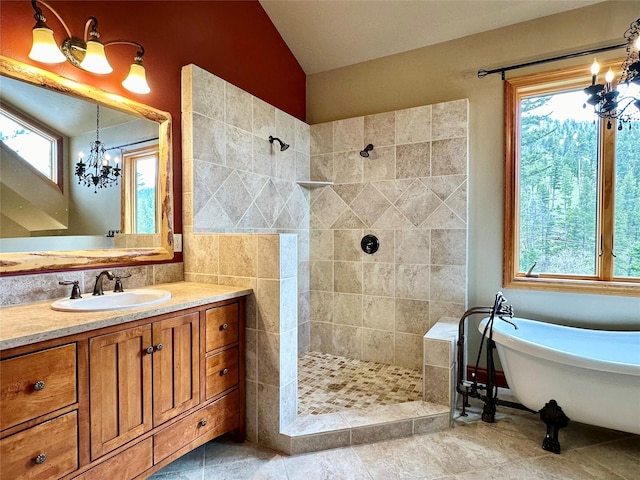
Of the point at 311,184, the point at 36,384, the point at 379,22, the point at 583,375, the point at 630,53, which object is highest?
the point at 379,22

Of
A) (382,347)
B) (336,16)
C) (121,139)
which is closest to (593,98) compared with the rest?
(336,16)

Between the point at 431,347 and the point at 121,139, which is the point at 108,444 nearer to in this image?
the point at 121,139

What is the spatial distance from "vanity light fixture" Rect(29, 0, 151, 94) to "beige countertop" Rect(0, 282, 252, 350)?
3.77 feet

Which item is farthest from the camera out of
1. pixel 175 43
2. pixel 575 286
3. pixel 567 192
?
pixel 567 192

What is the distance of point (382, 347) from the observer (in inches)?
121

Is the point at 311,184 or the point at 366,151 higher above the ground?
the point at 366,151

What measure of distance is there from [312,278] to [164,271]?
1.55 metres

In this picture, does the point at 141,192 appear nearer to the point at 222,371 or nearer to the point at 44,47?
the point at 44,47

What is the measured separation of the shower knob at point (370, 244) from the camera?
3.09 metres

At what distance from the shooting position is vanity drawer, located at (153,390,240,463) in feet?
5.28

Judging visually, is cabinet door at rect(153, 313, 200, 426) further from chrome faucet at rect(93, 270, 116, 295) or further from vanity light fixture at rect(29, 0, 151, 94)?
vanity light fixture at rect(29, 0, 151, 94)

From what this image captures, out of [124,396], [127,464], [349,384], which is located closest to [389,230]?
[349,384]

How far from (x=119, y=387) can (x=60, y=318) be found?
37 centimetres

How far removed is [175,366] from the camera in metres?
1.65
